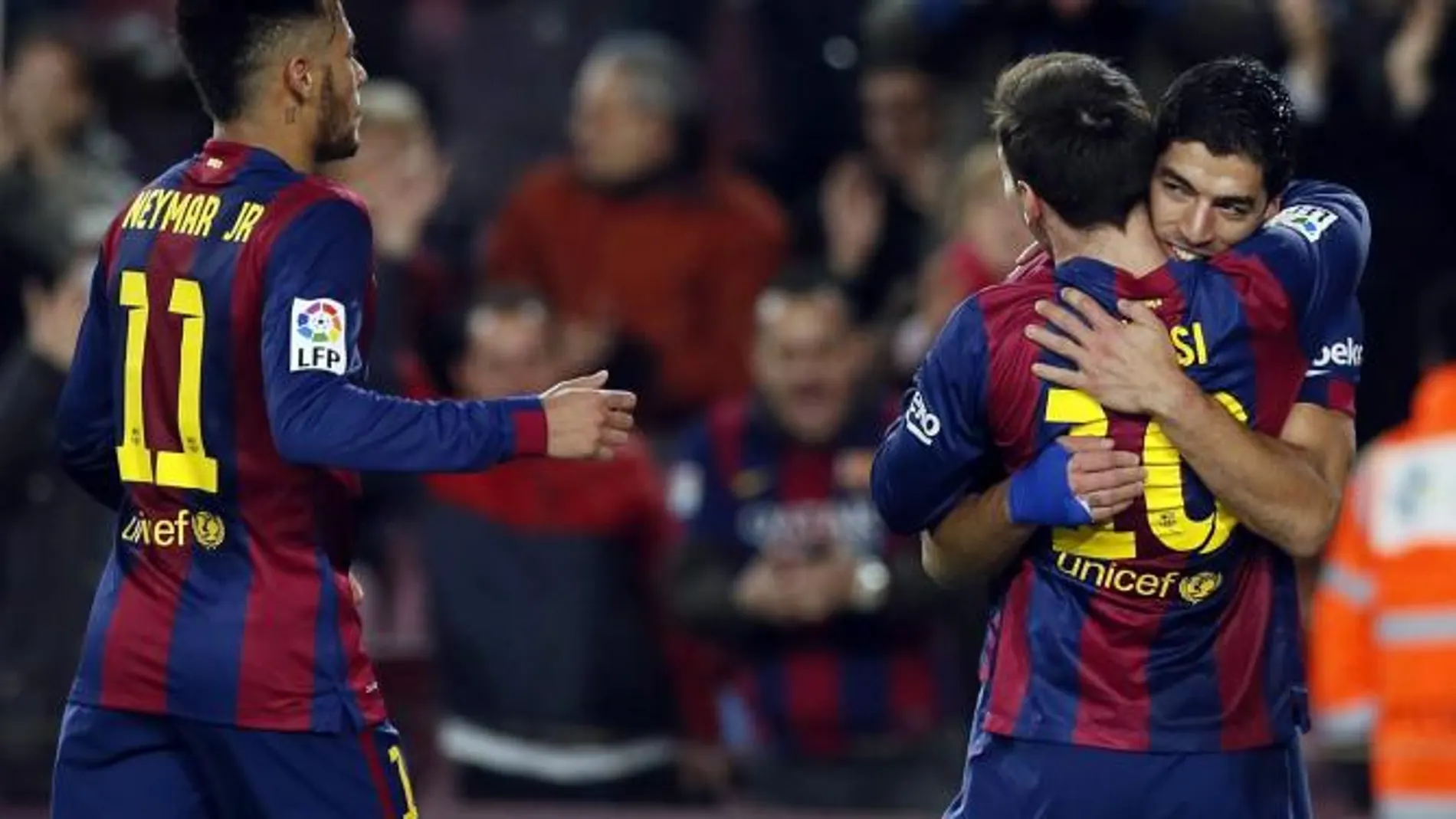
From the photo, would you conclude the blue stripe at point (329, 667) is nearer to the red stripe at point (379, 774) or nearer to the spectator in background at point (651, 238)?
the red stripe at point (379, 774)

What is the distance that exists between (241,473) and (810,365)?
363 cm

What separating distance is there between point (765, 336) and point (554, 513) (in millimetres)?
765

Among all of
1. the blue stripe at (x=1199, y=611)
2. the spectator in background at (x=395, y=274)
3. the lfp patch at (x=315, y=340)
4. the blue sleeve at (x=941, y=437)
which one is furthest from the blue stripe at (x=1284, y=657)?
the spectator in background at (x=395, y=274)

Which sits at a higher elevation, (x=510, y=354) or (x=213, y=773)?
(x=510, y=354)

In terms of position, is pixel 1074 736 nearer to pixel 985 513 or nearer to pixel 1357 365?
pixel 985 513

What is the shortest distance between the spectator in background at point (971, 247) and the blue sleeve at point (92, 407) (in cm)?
343

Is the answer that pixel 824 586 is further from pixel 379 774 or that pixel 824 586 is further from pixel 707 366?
pixel 379 774

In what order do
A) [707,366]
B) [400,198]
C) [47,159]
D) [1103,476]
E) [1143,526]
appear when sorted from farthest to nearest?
[47,159] → [707,366] → [400,198] → [1143,526] → [1103,476]

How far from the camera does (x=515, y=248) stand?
9.39 metres

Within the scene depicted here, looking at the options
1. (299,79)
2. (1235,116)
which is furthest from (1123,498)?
(299,79)

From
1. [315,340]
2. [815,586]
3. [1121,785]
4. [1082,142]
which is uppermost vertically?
[1082,142]

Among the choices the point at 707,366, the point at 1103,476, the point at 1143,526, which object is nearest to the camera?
the point at 1103,476

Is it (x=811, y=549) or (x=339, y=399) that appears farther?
(x=811, y=549)

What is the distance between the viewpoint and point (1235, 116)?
15.4ft
